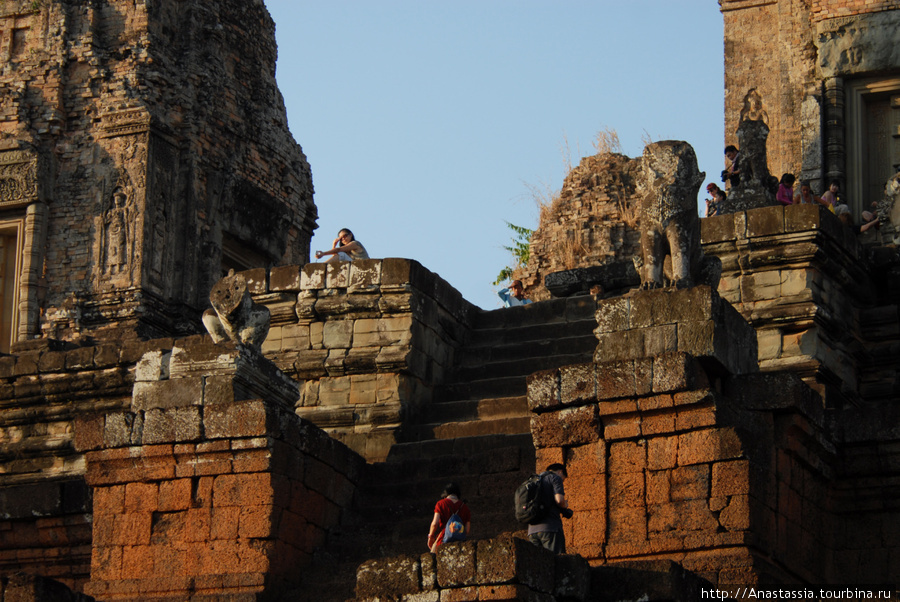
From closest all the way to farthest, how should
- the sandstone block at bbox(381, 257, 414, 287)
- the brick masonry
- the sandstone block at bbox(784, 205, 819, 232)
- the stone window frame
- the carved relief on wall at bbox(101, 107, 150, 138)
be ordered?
the brick masonry < the sandstone block at bbox(784, 205, 819, 232) < the sandstone block at bbox(381, 257, 414, 287) < the stone window frame < the carved relief on wall at bbox(101, 107, 150, 138)

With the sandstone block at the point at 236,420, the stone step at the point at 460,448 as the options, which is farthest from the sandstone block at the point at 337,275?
the sandstone block at the point at 236,420

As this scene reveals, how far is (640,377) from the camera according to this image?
10.3m

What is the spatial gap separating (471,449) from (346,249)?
3539 mm

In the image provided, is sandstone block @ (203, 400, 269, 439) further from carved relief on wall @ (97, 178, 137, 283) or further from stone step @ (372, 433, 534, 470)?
carved relief on wall @ (97, 178, 137, 283)

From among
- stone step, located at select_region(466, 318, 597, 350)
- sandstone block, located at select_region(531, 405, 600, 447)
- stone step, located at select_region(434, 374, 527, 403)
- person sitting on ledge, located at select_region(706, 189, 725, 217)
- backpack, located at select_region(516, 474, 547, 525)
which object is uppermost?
person sitting on ledge, located at select_region(706, 189, 725, 217)

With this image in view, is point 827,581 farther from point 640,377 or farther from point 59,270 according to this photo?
point 59,270

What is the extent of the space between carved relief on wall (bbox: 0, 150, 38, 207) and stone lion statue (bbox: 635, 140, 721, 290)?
38.4 ft

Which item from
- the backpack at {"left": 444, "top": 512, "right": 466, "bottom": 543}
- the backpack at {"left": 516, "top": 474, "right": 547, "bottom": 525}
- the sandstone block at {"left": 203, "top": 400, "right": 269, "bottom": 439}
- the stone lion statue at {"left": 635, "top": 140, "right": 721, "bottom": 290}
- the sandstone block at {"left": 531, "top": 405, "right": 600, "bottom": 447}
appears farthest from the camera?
the stone lion statue at {"left": 635, "top": 140, "right": 721, "bottom": 290}

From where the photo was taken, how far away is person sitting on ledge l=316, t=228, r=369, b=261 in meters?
15.2

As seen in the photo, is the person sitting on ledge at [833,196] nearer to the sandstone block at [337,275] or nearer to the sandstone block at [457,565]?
the sandstone block at [337,275]

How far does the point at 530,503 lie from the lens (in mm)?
9492

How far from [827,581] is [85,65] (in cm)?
1374

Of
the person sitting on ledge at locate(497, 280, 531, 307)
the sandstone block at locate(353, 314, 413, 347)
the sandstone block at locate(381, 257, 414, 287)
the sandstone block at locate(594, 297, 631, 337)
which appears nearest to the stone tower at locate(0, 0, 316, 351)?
the person sitting on ledge at locate(497, 280, 531, 307)

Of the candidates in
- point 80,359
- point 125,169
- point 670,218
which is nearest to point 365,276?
point 80,359
